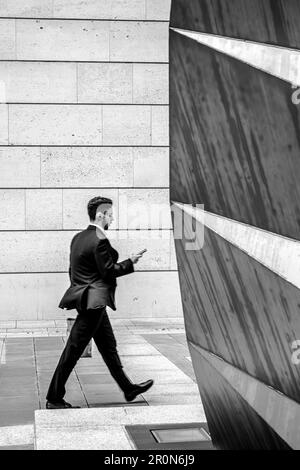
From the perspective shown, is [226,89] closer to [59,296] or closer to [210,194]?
[210,194]

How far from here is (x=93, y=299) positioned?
300 inches

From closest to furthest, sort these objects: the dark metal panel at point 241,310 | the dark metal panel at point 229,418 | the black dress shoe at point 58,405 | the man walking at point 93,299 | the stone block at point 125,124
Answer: the dark metal panel at point 241,310 < the dark metal panel at point 229,418 < the black dress shoe at point 58,405 < the man walking at point 93,299 < the stone block at point 125,124

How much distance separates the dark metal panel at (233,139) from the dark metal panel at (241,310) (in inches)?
9.9

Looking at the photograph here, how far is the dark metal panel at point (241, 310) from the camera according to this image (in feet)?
12.6

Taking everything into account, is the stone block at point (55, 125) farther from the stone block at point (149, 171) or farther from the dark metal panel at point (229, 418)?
the dark metal panel at point (229, 418)

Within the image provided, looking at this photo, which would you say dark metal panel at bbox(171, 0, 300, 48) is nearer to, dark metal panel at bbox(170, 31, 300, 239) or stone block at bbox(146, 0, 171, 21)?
dark metal panel at bbox(170, 31, 300, 239)

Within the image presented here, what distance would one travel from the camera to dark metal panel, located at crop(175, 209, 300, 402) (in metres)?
3.83

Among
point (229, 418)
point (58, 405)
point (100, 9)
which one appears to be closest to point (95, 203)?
point (58, 405)

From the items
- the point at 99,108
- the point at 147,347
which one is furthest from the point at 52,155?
the point at 147,347

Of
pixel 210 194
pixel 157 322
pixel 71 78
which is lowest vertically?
pixel 157 322

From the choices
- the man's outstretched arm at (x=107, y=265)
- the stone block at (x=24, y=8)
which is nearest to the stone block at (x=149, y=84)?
the stone block at (x=24, y=8)

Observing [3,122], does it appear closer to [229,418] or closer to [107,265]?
[107,265]

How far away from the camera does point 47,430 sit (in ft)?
21.6

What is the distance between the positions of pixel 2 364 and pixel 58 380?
2.79 meters
